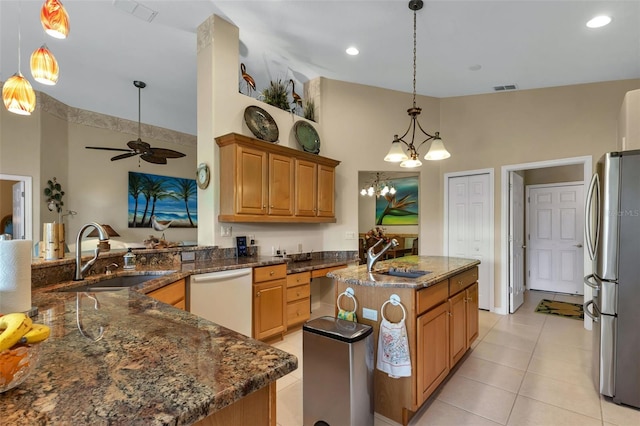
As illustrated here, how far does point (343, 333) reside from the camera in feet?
6.07

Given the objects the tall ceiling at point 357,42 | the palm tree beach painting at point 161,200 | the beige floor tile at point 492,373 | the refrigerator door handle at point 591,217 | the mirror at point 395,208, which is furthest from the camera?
the mirror at point 395,208

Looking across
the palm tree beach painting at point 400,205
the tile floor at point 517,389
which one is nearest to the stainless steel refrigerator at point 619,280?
the tile floor at point 517,389

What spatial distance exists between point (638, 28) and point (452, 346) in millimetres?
3401

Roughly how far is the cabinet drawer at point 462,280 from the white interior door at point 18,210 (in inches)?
239

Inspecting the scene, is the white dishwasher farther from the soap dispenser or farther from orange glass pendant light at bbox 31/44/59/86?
orange glass pendant light at bbox 31/44/59/86

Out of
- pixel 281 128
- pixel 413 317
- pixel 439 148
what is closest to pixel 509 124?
pixel 439 148

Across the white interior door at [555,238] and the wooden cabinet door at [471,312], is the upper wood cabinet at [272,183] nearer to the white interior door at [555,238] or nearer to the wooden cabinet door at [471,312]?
the wooden cabinet door at [471,312]

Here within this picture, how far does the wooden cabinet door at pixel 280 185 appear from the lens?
3.62 m

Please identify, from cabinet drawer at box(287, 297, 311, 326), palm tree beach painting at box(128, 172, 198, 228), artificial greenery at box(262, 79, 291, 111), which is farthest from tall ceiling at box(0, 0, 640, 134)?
cabinet drawer at box(287, 297, 311, 326)

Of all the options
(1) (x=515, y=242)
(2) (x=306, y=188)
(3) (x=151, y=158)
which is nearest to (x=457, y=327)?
(2) (x=306, y=188)

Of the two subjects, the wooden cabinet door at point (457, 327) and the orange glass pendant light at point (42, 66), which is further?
the wooden cabinet door at point (457, 327)

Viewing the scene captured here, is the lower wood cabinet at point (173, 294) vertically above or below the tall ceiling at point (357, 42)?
below

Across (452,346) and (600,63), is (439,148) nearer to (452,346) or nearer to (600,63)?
(452,346)

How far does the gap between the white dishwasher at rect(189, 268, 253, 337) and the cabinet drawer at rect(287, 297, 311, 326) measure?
59 centimetres
